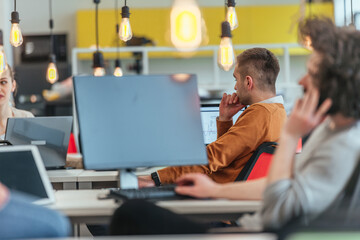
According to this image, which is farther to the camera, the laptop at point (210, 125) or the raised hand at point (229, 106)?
the laptop at point (210, 125)

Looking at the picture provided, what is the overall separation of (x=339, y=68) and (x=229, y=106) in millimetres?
1367

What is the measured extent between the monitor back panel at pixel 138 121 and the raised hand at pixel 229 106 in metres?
0.79

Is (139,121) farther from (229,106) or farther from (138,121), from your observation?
(229,106)

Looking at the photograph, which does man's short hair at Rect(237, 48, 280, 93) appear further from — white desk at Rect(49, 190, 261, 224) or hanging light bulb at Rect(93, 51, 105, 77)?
hanging light bulb at Rect(93, 51, 105, 77)

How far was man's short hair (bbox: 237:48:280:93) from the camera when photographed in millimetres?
2881

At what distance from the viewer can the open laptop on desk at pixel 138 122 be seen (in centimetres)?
208

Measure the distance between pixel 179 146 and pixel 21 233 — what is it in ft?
2.64

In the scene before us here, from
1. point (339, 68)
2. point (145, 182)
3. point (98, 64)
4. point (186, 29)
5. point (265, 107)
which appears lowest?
point (145, 182)

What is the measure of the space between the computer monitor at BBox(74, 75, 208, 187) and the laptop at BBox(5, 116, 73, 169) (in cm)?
135

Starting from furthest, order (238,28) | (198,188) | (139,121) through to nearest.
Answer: (238,28)
(139,121)
(198,188)

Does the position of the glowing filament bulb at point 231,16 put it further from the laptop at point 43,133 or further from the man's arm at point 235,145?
the man's arm at point 235,145

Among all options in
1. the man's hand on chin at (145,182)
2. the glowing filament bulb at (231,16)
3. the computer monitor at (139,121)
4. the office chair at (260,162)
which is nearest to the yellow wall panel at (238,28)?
the glowing filament bulb at (231,16)

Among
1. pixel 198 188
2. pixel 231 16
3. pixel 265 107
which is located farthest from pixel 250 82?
pixel 231 16

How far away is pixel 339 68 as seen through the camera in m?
1.64
